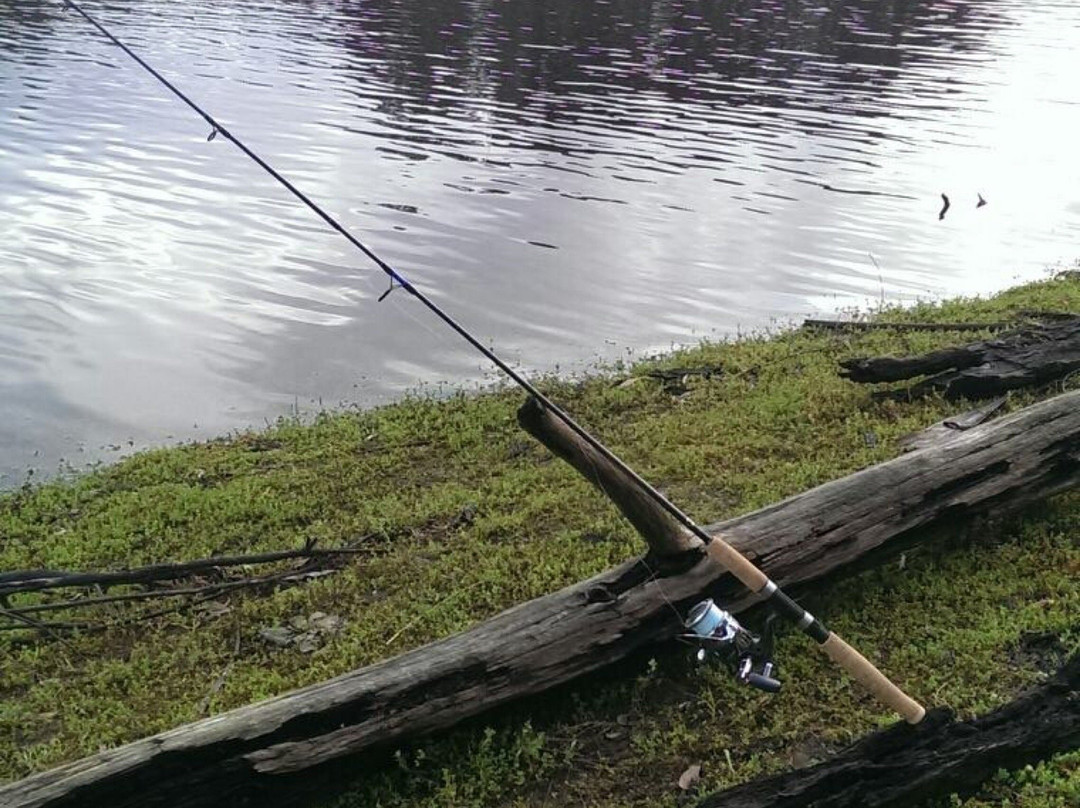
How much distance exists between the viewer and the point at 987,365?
877 centimetres

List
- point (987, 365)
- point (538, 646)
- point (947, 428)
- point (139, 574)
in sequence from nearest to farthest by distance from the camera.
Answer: point (538, 646)
point (139, 574)
point (947, 428)
point (987, 365)

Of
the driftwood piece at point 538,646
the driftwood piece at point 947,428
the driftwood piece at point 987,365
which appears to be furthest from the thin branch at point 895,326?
the driftwood piece at point 538,646

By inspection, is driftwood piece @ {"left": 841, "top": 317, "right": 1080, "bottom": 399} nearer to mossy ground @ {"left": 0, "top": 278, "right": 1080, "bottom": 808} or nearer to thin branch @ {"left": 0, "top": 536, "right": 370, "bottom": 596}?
mossy ground @ {"left": 0, "top": 278, "right": 1080, "bottom": 808}

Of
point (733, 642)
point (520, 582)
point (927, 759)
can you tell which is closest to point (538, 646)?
point (733, 642)

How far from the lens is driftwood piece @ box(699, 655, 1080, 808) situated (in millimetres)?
4195

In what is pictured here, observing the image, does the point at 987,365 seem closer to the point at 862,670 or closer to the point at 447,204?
the point at 862,670

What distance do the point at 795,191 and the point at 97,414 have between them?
14990 mm

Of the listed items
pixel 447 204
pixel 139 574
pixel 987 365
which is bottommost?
pixel 139 574

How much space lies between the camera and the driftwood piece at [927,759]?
4.20m

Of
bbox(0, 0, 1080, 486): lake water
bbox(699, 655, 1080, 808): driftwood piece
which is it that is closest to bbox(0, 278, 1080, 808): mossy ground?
bbox(699, 655, 1080, 808): driftwood piece

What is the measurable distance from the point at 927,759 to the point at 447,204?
1707cm

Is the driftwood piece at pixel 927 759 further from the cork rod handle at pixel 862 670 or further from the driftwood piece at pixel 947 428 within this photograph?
the driftwood piece at pixel 947 428

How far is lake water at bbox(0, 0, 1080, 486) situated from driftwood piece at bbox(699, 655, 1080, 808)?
8.07 m

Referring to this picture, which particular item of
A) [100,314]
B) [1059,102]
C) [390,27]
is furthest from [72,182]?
[1059,102]
